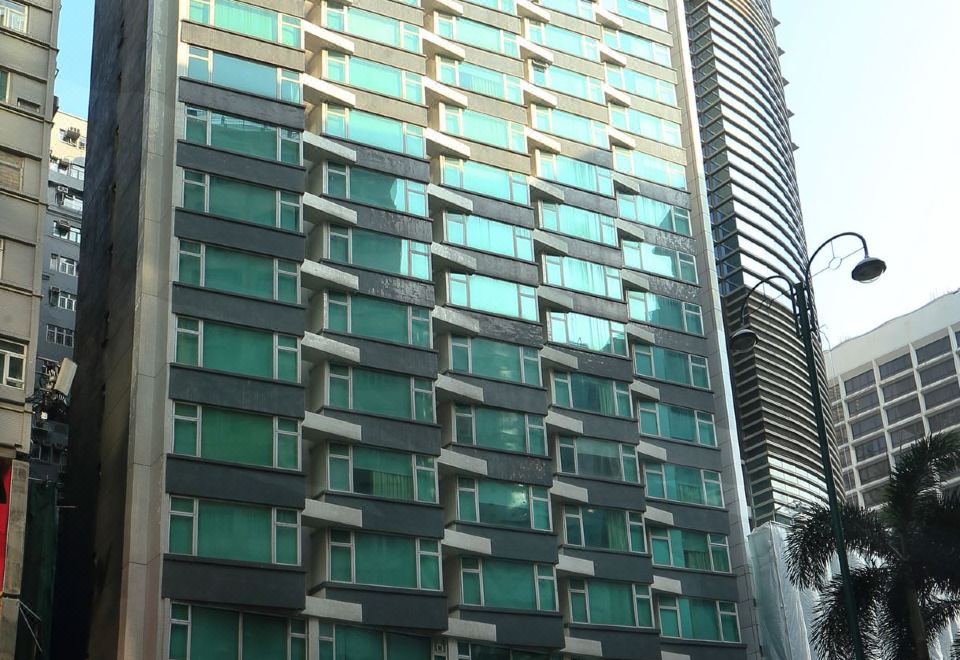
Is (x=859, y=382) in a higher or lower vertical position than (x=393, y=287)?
higher

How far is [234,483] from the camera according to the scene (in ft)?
140

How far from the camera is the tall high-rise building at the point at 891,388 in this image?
13600cm

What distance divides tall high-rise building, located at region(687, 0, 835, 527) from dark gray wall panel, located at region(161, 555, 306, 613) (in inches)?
1135

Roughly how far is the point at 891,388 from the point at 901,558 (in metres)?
105

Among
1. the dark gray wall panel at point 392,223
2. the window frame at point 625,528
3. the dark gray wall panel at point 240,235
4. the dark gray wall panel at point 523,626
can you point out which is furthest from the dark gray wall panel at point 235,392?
the window frame at point 625,528

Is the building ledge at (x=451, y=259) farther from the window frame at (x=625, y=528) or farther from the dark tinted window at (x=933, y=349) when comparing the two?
the dark tinted window at (x=933, y=349)

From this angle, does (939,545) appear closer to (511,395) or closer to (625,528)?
(625,528)

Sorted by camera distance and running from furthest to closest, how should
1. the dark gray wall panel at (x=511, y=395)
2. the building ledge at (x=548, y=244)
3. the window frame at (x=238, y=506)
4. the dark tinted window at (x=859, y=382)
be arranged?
the dark tinted window at (x=859, y=382)
the building ledge at (x=548, y=244)
the dark gray wall panel at (x=511, y=395)
the window frame at (x=238, y=506)

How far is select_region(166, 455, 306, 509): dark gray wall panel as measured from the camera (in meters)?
42.1

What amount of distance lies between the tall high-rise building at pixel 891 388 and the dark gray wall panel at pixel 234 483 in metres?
98.7

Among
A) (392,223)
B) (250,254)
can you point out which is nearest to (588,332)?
(392,223)

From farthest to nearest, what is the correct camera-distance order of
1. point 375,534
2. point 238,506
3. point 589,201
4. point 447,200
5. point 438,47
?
point 589,201, point 438,47, point 447,200, point 375,534, point 238,506

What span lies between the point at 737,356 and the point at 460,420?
2307 centimetres

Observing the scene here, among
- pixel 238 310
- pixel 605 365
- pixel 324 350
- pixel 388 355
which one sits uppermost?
pixel 605 365
